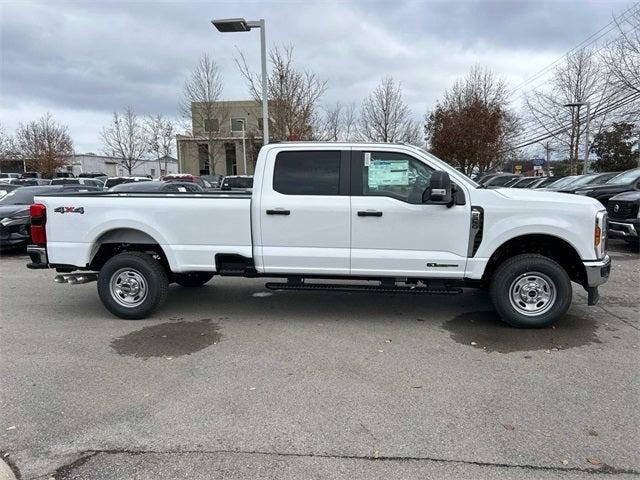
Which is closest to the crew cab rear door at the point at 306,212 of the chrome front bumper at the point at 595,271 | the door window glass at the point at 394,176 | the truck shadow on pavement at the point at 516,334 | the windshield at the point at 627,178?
the door window glass at the point at 394,176

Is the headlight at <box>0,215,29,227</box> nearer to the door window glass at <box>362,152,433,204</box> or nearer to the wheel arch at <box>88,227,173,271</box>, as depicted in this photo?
the wheel arch at <box>88,227,173,271</box>

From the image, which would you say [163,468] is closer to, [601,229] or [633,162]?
[601,229]

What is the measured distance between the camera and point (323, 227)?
5.36 metres

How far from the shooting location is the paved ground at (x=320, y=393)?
2.97m

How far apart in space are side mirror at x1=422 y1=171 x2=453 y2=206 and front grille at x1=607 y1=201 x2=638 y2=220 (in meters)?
7.31

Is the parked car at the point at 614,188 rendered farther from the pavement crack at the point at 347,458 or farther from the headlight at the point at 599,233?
the pavement crack at the point at 347,458

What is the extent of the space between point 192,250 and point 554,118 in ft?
96.8

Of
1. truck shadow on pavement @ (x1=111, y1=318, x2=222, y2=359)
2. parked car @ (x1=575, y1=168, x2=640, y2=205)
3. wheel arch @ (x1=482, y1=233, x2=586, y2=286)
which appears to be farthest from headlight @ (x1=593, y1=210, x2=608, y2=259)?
parked car @ (x1=575, y1=168, x2=640, y2=205)

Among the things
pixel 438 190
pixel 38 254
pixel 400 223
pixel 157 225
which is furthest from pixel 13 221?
pixel 438 190

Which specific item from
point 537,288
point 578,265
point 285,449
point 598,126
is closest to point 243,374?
point 285,449

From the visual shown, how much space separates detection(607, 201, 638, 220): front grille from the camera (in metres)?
10.2

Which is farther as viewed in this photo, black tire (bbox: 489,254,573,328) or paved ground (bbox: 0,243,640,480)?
black tire (bbox: 489,254,573,328)

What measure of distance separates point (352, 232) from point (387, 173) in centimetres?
77

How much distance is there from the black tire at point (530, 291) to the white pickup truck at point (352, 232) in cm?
1
